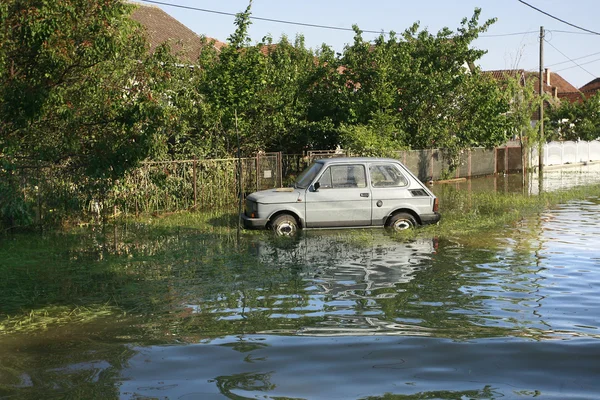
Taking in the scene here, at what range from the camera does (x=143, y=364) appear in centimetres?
684

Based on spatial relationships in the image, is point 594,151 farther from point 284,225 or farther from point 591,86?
point 591,86

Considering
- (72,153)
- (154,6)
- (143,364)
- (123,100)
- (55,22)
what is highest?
(154,6)

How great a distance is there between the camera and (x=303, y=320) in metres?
8.45

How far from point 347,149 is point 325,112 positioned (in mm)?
5124

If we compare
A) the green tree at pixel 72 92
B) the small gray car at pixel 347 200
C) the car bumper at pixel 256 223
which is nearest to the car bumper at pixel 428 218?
the small gray car at pixel 347 200

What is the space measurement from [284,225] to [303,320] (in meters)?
7.40

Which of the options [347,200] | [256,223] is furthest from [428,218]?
[256,223]

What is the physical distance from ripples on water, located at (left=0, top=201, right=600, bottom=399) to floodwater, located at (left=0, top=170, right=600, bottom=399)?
1.1 inches

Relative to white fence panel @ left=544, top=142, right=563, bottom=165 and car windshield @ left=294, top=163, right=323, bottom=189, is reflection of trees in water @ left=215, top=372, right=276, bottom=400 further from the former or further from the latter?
white fence panel @ left=544, top=142, right=563, bottom=165

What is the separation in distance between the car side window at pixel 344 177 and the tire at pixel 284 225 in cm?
102

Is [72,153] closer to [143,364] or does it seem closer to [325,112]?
[143,364]

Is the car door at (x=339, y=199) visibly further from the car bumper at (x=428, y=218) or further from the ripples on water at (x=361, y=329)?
the ripples on water at (x=361, y=329)

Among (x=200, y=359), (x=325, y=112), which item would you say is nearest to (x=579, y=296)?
(x=200, y=359)

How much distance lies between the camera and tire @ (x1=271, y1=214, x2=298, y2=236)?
1577 centimetres
